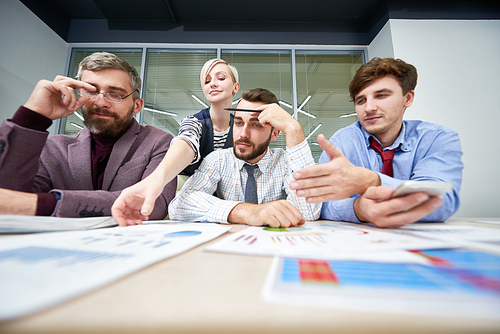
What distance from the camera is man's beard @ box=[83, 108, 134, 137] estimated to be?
1.05 meters

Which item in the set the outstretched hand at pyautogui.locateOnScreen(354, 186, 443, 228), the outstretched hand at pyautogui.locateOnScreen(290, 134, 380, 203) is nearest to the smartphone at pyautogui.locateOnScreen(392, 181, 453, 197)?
the outstretched hand at pyautogui.locateOnScreen(354, 186, 443, 228)

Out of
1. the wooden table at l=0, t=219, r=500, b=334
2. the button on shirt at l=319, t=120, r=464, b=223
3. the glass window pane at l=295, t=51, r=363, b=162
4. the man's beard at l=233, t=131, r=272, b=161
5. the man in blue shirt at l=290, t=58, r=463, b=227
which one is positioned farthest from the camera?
the glass window pane at l=295, t=51, r=363, b=162

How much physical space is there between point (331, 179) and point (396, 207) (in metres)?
0.16

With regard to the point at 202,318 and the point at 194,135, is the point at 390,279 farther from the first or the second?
the point at 194,135

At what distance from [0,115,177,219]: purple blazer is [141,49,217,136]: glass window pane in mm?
1715

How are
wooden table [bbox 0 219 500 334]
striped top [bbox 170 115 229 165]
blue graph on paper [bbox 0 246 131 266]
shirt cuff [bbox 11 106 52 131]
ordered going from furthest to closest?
striped top [bbox 170 115 229 165] < shirt cuff [bbox 11 106 52 131] < blue graph on paper [bbox 0 246 131 266] < wooden table [bbox 0 219 500 334]

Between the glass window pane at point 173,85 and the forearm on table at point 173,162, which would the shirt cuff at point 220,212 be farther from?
the glass window pane at point 173,85

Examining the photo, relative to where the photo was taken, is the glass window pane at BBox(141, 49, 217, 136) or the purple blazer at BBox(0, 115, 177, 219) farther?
the glass window pane at BBox(141, 49, 217, 136)

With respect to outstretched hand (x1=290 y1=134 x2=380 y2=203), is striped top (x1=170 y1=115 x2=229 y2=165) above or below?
above

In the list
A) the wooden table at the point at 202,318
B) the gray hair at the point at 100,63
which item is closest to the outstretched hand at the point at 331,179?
the wooden table at the point at 202,318

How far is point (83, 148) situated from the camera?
991 mm

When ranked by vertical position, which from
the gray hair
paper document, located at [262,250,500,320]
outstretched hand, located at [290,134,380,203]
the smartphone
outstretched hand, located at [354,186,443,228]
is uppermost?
the gray hair

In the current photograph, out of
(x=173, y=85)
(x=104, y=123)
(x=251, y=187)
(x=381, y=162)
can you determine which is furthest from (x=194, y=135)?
(x=173, y=85)

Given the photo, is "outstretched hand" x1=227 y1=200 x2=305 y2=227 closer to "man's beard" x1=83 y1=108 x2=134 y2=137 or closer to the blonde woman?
the blonde woman
